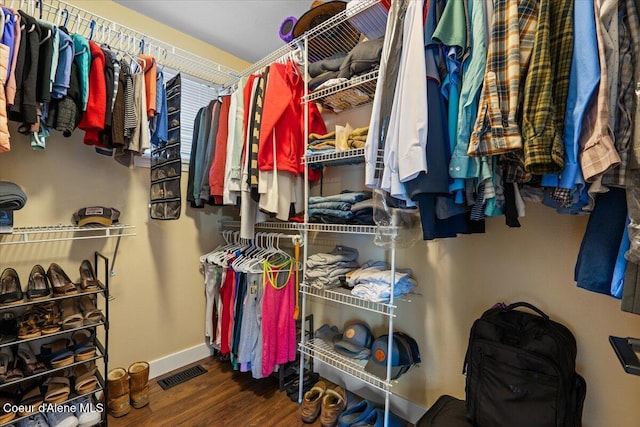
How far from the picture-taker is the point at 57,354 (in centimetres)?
140

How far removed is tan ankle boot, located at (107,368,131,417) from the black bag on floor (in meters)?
1.79

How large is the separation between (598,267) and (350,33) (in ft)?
5.18

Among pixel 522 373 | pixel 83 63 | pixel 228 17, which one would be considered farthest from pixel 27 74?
pixel 522 373

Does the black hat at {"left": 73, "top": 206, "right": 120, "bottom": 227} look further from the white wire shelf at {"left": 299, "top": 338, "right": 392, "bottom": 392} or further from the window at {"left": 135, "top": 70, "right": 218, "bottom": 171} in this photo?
the white wire shelf at {"left": 299, "top": 338, "right": 392, "bottom": 392}

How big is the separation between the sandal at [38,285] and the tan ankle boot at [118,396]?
24.8 inches

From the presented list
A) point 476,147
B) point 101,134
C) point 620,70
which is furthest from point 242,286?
point 620,70

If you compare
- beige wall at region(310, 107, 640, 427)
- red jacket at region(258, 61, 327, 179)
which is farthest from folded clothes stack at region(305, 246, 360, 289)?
red jacket at region(258, 61, 327, 179)

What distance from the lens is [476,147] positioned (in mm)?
833

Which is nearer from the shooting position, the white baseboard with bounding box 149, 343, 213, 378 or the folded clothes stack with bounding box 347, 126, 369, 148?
the folded clothes stack with bounding box 347, 126, 369, 148

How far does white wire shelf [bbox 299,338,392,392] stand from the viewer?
1365 mm

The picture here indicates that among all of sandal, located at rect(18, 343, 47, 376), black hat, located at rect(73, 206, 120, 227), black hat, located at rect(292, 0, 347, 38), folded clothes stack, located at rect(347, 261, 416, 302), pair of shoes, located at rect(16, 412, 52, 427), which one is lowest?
pair of shoes, located at rect(16, 412, 52, 427)

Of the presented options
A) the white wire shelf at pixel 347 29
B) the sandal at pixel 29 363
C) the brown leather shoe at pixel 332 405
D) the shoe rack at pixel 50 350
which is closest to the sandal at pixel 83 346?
the shoe rack at pixel 50 350

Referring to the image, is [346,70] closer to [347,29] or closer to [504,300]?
[347,29]

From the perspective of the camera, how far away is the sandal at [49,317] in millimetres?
1329
